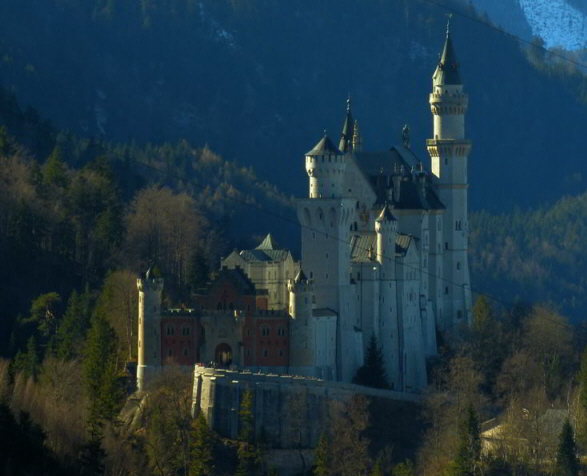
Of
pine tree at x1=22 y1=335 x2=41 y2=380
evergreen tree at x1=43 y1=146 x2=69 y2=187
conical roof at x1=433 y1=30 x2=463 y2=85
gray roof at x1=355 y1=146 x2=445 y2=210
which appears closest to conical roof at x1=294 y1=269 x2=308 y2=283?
gray roof at x1=355 y1=146 x2=445 y2=210

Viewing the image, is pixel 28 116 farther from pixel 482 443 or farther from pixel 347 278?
pixel 482 443

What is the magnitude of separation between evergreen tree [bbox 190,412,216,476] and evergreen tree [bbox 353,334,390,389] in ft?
42.3

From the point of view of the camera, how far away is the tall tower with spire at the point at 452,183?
140m

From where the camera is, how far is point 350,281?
124750 millimetres

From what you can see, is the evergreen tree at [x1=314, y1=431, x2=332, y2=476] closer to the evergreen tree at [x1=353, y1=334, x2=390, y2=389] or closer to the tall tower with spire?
the evergreen tree at [x1=353, y1=334, x2=390, y2=389]

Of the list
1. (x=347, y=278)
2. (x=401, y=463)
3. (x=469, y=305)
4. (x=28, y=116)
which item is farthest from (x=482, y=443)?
(x=28, y=116)

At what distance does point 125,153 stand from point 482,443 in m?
66.8

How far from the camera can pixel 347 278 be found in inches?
4875

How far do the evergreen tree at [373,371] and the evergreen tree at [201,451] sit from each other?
42.3 ft

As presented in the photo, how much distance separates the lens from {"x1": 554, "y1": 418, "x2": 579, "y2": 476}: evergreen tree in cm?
11238

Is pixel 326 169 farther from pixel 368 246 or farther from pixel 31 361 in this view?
pixel 31 361

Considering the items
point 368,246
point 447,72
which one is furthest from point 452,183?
point 368,246

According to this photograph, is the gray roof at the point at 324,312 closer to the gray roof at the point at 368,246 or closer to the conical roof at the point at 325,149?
the gray roof at the point at 368,246

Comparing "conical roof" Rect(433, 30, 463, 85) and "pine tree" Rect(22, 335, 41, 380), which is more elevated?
"conical roof" Rect(433, 30, 463, 85)
